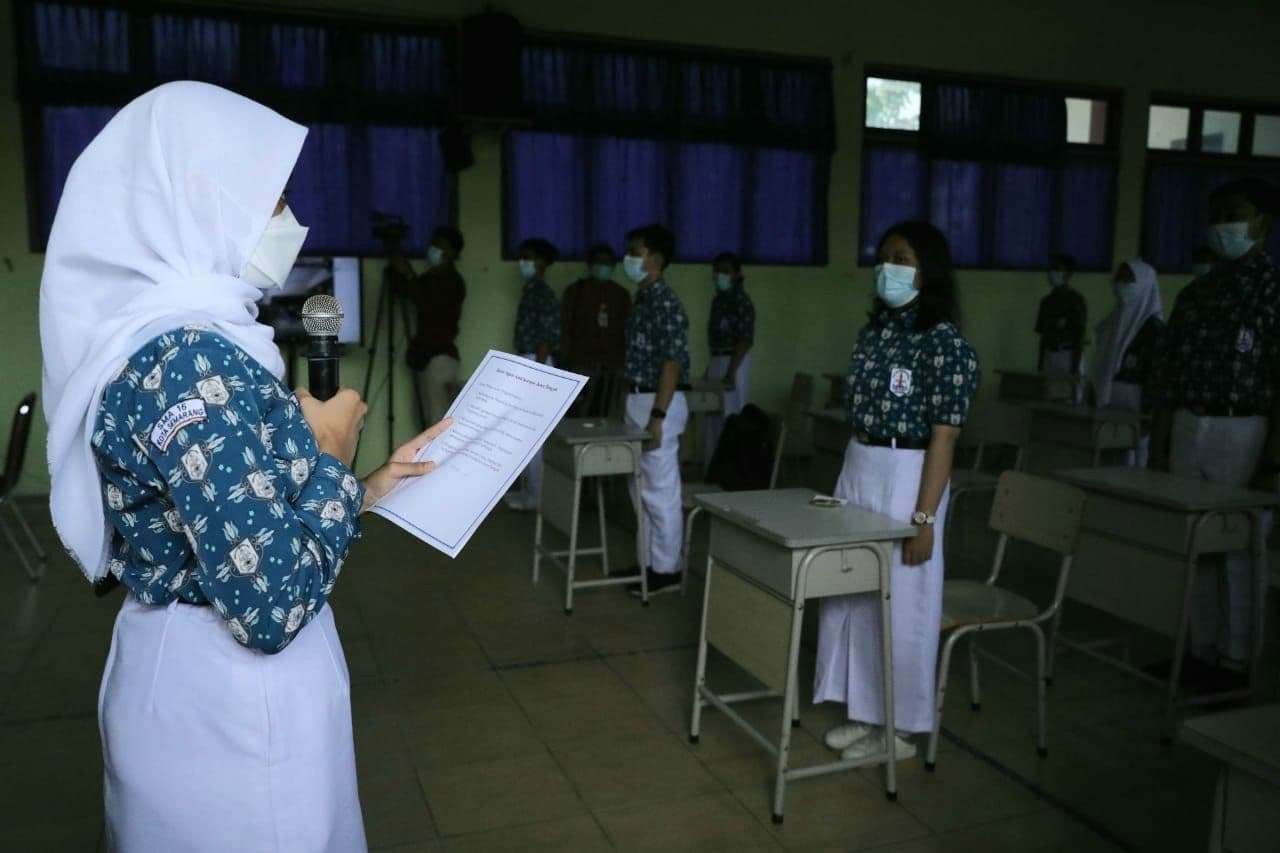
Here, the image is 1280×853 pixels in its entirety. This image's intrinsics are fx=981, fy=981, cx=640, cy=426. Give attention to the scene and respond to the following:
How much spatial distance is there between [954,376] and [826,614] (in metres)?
0.80

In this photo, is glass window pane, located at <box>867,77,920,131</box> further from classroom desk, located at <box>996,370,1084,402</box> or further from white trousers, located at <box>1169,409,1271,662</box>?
white trousers, located at <box>1169,409,1271,662</box>

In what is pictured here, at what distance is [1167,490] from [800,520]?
1287 mm

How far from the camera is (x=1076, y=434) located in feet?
15.9

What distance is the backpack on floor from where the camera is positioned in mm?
5250

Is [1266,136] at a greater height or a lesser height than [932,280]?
greater

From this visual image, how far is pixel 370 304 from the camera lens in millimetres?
6211

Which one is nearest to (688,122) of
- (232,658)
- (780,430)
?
(780,430)

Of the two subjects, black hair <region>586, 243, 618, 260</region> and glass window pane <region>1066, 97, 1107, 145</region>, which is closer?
black hair <region>586, 243, 618, 260</region>

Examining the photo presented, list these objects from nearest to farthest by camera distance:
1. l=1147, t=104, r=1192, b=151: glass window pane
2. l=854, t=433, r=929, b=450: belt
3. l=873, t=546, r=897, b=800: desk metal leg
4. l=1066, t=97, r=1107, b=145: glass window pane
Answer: l=873, t=546, r=897, b=800: desk metal leg → l=854, t=433, r=929, b=450: belt → l=1066, t=97, r=1107, b=145: glass window pane → l=1147, t=104, r=1192, b=151: glass window pane

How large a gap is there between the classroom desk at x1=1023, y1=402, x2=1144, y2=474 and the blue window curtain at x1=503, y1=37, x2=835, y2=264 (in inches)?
107

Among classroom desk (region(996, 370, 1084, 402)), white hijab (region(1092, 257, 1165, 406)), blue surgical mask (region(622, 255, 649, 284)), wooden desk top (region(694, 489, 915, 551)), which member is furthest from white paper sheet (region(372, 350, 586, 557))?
white hijab (region(1092, 257, 1165, 406))

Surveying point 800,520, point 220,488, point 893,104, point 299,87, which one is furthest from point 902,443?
point 893,104

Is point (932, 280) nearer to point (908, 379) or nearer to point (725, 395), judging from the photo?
point (908, 379)

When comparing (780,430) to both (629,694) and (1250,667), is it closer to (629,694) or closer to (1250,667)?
(629,694)
